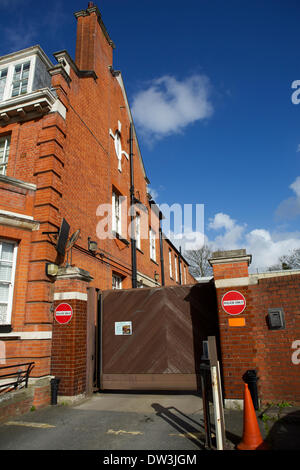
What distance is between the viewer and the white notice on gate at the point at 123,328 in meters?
7.40

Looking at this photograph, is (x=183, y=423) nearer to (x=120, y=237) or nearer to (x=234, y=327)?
(x=234, y=327)

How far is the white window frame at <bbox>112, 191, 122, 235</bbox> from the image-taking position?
12106 mm

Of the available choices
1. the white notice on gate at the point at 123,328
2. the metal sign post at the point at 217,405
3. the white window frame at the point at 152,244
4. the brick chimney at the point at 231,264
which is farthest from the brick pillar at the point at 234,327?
the white window frame at the point at 152,244

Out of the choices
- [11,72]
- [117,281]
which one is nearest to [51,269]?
[117,281]

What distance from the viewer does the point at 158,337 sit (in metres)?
7.09

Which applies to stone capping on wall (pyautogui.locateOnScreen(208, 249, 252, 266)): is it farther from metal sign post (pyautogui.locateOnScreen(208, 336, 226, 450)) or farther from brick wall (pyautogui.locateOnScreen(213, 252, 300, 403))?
metal sign post (pyautogui.locateOnScreen(208, 336, 226, 450))

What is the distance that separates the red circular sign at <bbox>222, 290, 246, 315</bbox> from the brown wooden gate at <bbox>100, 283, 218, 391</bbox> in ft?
2.55

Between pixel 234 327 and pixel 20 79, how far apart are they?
33.6 ft

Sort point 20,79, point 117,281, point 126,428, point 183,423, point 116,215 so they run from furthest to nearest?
1. point 116,215
2. point 117,281
3. point 20,79
4. point 183,423
5. point 126,428

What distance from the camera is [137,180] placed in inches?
637

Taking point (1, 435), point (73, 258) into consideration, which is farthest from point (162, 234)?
point (1, 435)

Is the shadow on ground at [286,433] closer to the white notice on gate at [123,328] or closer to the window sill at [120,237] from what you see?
the white notice on gate at [123,328]

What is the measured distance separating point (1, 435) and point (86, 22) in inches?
580

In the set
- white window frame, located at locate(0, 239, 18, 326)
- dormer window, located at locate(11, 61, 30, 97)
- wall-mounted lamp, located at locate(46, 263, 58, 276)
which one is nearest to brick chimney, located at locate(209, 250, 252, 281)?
wall-mounted lamp, located at locate(46, 263, 58, 276)
